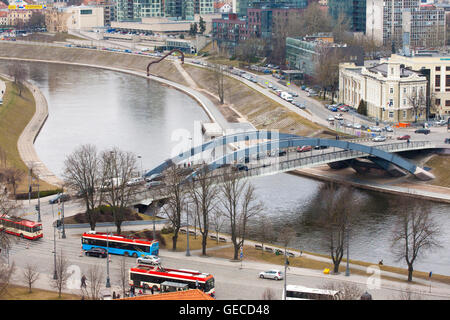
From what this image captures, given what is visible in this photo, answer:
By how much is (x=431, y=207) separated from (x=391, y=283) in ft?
62.8

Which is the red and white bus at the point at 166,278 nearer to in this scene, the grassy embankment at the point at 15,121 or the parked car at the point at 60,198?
the parked car at the point at 60,198

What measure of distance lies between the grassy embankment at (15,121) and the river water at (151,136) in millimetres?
2515

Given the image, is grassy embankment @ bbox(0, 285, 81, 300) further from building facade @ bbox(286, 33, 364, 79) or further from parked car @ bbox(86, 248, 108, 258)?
building facade @ bbox(286, 33, 364, 79)

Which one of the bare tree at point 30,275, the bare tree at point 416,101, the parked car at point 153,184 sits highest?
the bare tree at point 416,101

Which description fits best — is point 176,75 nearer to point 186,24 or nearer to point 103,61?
point 103,61

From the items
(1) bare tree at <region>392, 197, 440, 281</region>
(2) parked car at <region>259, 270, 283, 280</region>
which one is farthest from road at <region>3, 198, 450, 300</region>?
(1) bare tree at <region>392, 197, 440, 281</region>

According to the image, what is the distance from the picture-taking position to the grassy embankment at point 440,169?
6575 centimetres

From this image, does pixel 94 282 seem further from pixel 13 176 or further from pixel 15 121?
pixel 15 121

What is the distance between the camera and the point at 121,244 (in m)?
45.4

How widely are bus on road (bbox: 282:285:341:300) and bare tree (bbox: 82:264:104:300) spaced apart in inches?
326

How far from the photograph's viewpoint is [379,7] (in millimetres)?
141125

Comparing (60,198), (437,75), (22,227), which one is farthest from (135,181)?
(437,75)

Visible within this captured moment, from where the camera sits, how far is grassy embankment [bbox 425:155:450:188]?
65.8 m

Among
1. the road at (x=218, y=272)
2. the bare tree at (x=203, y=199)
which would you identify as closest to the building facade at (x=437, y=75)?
the bare tree at (x=203, y=199)
